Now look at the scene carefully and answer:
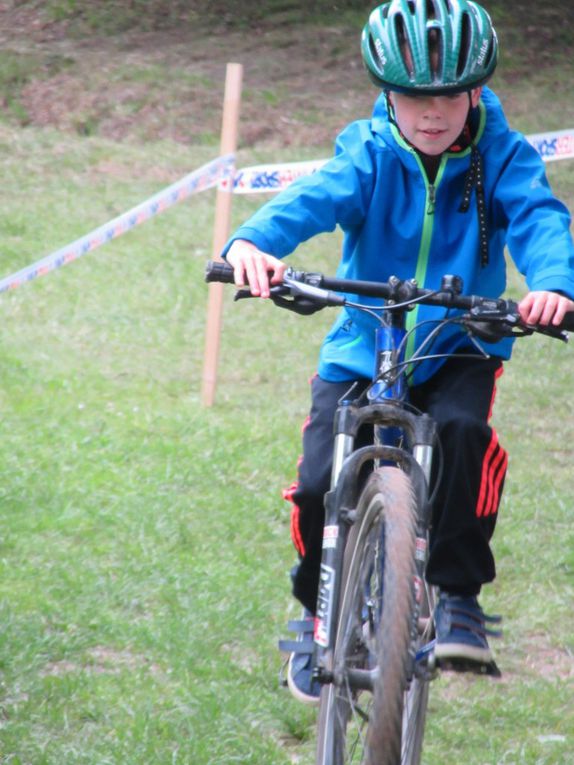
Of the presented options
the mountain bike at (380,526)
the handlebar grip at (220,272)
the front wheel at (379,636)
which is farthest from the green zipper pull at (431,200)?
the front wheel at (379,636)

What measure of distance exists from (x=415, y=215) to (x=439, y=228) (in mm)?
79

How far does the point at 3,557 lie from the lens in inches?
215

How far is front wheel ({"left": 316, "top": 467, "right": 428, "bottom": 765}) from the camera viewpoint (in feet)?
9.07

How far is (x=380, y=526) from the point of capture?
3.04 meters

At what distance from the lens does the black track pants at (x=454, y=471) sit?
11.4ft

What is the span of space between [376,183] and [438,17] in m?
0.47

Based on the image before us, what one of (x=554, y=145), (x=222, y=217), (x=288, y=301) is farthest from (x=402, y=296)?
(x=554, y=145)

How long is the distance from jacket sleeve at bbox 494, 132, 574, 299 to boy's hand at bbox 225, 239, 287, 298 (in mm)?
645

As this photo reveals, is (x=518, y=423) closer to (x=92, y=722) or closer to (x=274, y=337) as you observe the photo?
(x=274, y=337)

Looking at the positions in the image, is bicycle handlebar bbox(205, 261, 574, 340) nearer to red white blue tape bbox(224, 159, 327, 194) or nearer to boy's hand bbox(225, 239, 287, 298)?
boy's hand bbox(225, 239, 287, 298)

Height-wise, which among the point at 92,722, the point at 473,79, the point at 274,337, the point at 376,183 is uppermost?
the point at 473,79

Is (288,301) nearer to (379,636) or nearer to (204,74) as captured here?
(379,636)

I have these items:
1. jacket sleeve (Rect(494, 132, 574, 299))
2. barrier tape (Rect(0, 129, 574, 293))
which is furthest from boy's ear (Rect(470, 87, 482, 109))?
barrier tape (Rect(0, 129, 574, 293))

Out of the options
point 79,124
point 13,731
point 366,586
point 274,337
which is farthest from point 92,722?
point 79,124
